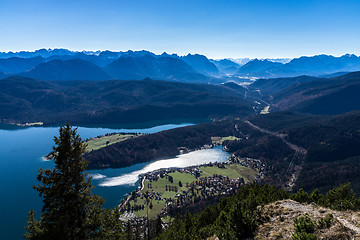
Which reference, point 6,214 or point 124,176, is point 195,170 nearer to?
point 124,176

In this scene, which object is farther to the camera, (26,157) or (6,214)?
(26,157)

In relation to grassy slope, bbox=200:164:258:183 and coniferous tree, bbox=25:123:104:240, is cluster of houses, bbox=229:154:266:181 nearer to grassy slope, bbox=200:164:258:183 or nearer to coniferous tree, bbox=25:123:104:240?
grassy slope, bbox=200:164:258:183

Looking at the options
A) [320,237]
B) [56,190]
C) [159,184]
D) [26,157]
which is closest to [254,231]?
[320,237]

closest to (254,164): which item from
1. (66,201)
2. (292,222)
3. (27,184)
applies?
(27,184)

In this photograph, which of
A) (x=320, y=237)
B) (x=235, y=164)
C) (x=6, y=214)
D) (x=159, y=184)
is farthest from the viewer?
(x=235, y=164)

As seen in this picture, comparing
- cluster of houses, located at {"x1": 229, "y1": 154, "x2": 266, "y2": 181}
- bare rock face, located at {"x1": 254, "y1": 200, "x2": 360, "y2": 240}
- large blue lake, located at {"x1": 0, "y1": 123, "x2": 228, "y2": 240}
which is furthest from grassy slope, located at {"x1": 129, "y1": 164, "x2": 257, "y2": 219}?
bare rock face, located at {"x1": 254, "y1": 200, "x2": 360, "y2": 240}

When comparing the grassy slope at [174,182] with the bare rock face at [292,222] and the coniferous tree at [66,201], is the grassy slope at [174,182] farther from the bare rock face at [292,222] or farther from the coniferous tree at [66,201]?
the coniferous tree at [66,201]
